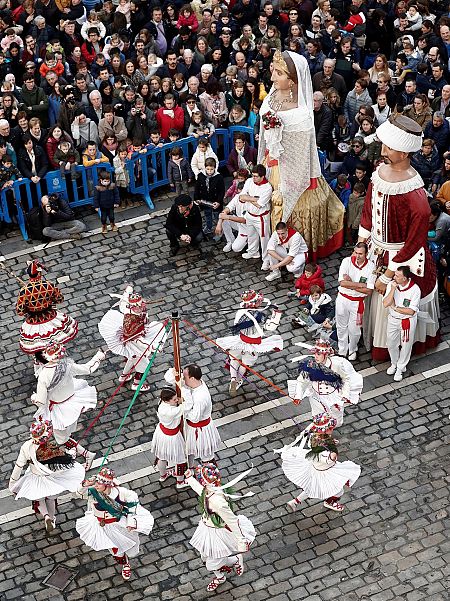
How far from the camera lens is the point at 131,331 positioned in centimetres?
1745

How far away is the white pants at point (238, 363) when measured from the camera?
58.2 ft

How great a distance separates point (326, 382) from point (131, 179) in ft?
23.0

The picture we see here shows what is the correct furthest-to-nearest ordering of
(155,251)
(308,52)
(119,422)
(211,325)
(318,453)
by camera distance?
(308,52) → (155,251) → (211,325) → (119,422) → (318,453)

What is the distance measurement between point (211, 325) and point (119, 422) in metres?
2.47

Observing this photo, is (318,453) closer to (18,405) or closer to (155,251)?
(18,405)

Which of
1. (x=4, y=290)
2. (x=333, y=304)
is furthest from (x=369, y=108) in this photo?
(x=4, y=290)

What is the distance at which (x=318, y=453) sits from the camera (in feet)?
50.7

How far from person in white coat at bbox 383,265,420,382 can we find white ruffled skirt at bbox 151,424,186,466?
3692mm

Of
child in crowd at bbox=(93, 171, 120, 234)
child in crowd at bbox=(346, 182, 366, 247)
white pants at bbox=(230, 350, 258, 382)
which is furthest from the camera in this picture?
child in crowd at bbox=(93, 171, 120, 234)

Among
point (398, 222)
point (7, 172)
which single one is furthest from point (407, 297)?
point (7, 172)

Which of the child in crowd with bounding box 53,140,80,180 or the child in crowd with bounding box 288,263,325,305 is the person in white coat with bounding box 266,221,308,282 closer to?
the child in crowd with bounding box 288,263,325,305

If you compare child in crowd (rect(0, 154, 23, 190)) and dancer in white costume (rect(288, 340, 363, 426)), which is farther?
child in crowd (rect(0, 154, 23, 190))

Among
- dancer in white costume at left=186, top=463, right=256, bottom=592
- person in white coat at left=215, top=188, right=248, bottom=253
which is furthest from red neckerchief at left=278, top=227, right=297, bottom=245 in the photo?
dancer in white costume at left=186, top=463, right=256, bottom=592

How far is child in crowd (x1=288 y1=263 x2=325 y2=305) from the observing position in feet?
62.5
